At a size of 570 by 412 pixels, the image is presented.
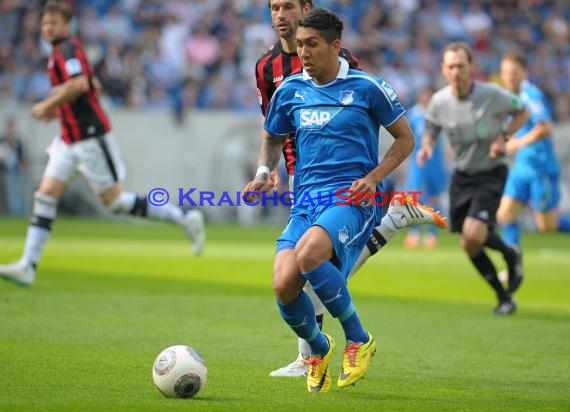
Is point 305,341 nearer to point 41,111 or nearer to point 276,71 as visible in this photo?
point 276,71

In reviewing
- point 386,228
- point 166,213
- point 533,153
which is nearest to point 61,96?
point 166,213

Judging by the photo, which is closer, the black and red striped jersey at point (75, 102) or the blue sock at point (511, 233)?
the black and red striped jersey at point (75, 102)

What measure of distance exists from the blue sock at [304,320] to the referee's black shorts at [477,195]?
4589 millimetres

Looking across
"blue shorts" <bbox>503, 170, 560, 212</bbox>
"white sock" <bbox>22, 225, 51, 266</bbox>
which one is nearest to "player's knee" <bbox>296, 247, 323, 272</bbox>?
"white sock" <bbox>22, 225, 51, 266</bbox>

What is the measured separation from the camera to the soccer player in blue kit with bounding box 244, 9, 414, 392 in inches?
249

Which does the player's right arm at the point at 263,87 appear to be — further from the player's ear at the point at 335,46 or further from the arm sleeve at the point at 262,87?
the player's ear at the point at 335,46

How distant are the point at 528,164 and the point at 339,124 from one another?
25.9ft

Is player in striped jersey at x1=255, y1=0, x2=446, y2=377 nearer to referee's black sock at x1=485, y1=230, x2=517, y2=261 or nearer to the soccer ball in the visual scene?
the soccer ball

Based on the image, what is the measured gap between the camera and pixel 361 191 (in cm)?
631

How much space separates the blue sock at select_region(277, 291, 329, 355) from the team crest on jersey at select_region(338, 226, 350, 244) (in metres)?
0.39

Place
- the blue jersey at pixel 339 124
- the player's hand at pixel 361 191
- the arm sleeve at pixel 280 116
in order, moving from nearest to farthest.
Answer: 1. the player's hand at pixel 361 191
2. the blue jersey at pixel 339 124
3. the arm sleeve at pixel 280 116

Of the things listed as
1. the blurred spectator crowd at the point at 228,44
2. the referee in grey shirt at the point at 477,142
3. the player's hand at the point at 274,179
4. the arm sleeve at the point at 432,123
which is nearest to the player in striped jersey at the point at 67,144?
the arm sleeve at the point at 432,123

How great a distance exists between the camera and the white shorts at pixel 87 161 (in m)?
11.9

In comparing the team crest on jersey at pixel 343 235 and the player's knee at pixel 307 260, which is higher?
the team crest on jersey at pixel 343 235
